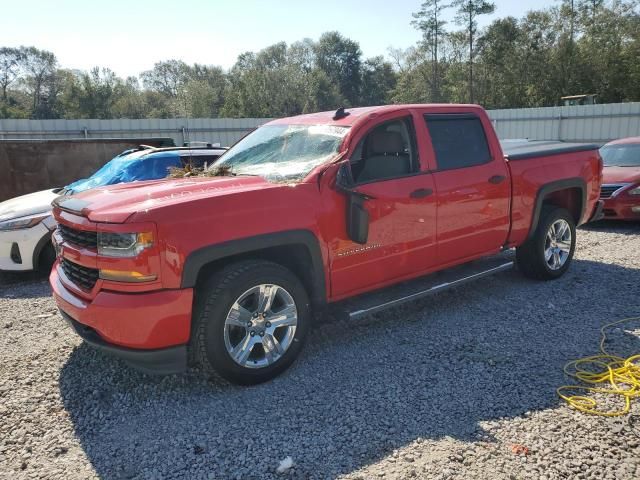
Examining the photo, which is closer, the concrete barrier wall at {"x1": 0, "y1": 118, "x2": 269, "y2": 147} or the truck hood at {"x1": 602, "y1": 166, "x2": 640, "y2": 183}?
the truck hood at {"x1": 602, "y1": 166, "x2": 640, "y2": 183}

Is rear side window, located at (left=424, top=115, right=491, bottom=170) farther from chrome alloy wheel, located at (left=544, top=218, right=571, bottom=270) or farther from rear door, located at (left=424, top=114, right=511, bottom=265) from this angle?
chrome alloy wheel, located at (left=544, top=218, right=571, bottom=270)

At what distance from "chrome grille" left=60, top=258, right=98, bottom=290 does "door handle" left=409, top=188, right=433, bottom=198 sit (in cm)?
251

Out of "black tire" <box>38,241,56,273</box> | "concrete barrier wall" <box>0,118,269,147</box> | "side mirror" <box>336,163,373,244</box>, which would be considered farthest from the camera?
"concrete barrier wall" <box>0,118,269,147</box>

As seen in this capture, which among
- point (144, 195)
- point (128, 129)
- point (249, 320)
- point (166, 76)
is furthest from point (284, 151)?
point (166, 76)

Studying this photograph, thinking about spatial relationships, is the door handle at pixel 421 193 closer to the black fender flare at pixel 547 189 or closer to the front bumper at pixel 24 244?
the black fender flare at pixel 547 189

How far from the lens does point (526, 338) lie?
434cm

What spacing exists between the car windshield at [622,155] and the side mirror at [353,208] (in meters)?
8.02

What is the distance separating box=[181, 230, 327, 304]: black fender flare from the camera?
126 inches

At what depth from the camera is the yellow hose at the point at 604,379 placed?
3266mm

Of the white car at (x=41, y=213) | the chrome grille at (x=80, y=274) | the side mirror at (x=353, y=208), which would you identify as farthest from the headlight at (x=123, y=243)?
the white car at (x=41, y=213)

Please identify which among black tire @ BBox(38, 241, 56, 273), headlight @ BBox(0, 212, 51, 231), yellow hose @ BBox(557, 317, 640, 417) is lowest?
yellow hose @ BBox(557, 317, 640, 417)

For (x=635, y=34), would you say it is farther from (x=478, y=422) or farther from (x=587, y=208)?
(x=478, y=422)

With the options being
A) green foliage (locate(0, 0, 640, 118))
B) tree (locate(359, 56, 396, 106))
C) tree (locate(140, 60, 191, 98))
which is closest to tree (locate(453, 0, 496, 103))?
green foliage (locate(0, 0, 640, 118))

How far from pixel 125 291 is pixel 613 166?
9.66m
